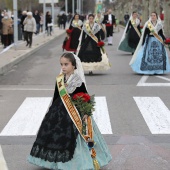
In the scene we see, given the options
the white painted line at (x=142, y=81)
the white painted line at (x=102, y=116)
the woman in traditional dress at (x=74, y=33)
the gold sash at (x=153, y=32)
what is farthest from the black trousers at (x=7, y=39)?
the white painted line at (x=102, y=116)

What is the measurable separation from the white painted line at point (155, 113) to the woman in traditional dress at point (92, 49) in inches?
168

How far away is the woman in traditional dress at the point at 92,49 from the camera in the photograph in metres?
16.5

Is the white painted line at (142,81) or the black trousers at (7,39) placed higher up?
the white painted line at (142,81)

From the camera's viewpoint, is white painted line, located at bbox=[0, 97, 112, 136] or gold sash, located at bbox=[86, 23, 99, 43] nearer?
white painted line, located at bbox=[0, 97, 112, 136]

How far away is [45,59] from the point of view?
2278 cm

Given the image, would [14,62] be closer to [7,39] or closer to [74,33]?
[74,33]

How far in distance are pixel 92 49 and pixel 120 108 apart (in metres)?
5.75

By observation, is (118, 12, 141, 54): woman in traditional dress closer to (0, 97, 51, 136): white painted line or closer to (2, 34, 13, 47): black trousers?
(2, 34, 13, 47): black trousers

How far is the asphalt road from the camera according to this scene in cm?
751

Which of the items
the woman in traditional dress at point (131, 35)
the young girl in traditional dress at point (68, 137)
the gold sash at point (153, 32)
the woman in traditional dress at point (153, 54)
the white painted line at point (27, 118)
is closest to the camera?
the young girl in traditional dress at point (68, 137)

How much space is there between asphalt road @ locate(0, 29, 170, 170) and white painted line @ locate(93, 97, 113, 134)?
97 millimetres

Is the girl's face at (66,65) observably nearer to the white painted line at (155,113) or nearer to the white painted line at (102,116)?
the white painted line at (102,116)

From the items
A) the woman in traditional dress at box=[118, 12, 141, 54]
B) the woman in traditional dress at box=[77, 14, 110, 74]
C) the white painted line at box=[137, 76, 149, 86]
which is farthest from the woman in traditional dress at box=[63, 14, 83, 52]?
the white painted line at box=[137, 76, 149, 86]

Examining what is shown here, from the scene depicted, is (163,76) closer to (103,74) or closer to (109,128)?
(103,74)
